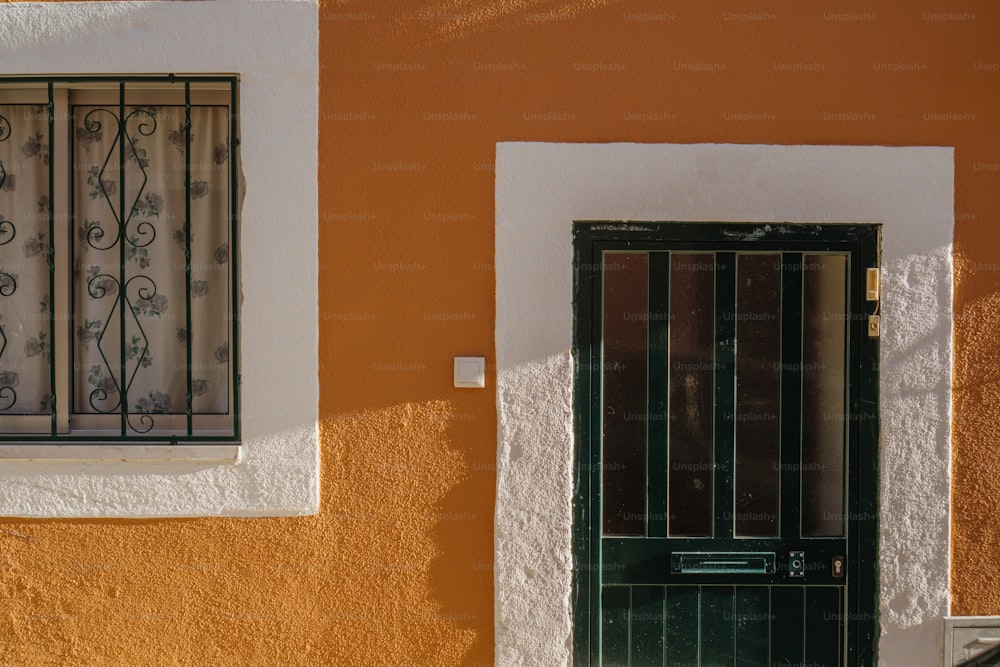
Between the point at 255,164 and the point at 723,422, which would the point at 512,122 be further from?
the point at 723,422

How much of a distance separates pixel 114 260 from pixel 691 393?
2479 mm

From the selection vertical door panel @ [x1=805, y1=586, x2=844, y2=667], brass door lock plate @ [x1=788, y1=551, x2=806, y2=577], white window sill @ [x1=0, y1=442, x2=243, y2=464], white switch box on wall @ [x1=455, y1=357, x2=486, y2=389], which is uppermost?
white switch box on wall @ [x1=455, y1=357, x2=486, y2=389]

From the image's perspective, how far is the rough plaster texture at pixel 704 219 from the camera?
11.0 ft

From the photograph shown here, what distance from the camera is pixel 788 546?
345 centimetres

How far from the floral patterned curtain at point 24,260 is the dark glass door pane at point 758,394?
2.91 m

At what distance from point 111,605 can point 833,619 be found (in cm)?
299

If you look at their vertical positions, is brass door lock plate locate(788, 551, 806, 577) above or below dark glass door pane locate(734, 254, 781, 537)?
below

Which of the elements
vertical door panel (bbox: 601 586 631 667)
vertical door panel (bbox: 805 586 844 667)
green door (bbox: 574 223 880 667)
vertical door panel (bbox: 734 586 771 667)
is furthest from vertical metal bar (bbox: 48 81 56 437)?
vertical door panel (bbox: 805 586 844 667)

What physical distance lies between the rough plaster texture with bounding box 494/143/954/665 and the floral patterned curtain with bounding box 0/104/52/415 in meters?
1.93

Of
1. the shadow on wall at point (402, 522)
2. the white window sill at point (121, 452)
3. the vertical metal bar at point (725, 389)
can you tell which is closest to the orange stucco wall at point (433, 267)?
the shadow on wall at point (402, 522)

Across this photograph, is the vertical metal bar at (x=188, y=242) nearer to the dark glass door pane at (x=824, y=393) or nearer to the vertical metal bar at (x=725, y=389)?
the vertical metal bar at (x=725, y=389)

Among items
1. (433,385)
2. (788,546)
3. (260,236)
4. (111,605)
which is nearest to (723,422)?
(788,546)

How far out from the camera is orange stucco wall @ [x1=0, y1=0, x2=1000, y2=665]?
340 centimetres

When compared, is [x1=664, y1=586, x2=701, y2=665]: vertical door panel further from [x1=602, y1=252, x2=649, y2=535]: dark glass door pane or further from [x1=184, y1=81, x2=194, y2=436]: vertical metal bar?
[x1=184, y1=81, x2=194, y2=436]: vertical metal bar
